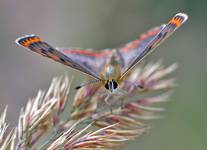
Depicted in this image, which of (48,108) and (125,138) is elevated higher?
(48,108)

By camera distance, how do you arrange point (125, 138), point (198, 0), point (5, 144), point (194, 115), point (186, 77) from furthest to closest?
1. point (198, 0)
2. point (186, 77)
3. point (194, 115)
4. point (125, 138)
5. point (5, 144)

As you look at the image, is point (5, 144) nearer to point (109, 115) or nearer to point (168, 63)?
point (109, 115)

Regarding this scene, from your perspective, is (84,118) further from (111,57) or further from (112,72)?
(111,57)

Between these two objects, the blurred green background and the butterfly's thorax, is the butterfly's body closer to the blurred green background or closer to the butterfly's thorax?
the butterfly's thorax

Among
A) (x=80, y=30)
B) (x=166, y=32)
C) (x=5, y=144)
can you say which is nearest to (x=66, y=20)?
(x=80, y=30)

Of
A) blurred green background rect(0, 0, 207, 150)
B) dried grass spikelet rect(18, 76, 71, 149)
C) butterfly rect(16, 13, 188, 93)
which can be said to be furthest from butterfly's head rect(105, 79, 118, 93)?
blurred green background rect(0, 0, 207, 150)

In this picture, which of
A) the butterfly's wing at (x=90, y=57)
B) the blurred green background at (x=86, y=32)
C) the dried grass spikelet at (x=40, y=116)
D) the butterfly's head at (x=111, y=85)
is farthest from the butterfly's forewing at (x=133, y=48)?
the blurred green background at (x=86, y=32)

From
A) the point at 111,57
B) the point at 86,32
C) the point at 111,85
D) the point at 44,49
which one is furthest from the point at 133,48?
the point at 86,32
